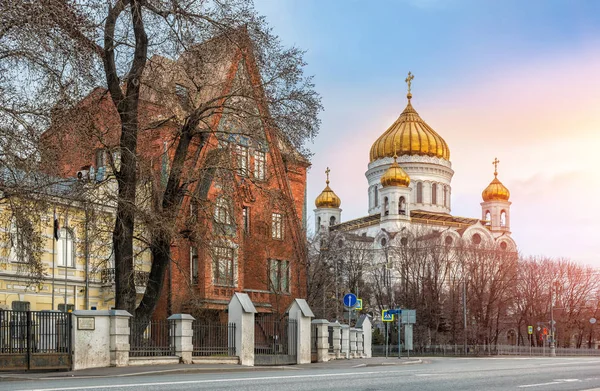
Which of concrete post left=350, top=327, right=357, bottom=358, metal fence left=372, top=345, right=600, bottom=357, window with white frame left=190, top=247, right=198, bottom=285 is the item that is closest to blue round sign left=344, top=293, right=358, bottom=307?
concrete post left=350, top=327, right=357, bottom=358

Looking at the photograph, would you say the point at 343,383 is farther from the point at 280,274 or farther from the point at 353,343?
the point at 280,274

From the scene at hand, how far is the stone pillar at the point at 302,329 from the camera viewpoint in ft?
92.6

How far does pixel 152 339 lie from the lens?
80.6 ft

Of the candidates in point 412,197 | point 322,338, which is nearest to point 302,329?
point 322,338

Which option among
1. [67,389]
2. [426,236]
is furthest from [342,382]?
[426,236]

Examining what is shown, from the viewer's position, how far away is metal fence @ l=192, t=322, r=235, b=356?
2500 cm

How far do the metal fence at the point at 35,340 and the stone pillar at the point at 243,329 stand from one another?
6.69 m

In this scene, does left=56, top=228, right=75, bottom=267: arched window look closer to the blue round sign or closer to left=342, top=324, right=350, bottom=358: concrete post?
left=342, top=324, right=350, bottom=358: concrete post

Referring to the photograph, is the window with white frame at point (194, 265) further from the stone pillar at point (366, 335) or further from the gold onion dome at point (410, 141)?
the gold onion dome at point (410, 141)

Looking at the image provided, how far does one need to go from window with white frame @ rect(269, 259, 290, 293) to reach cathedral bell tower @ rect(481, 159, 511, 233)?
238ft

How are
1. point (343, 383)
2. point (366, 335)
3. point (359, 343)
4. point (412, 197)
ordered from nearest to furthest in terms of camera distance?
point (343, 383), point (359, 343), point (366, 335), point (412, 197)

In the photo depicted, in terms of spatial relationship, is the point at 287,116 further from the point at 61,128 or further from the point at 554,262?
the point at 554,262

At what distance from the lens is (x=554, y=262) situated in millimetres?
91000

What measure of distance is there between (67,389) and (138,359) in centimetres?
1058
